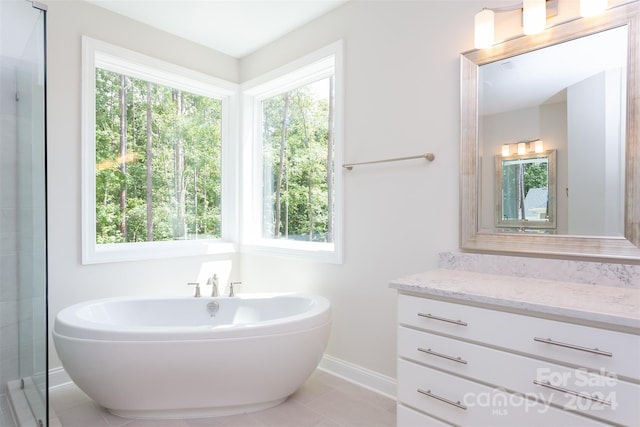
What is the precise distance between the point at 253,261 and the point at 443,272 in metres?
1.94

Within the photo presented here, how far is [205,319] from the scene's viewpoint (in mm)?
2715

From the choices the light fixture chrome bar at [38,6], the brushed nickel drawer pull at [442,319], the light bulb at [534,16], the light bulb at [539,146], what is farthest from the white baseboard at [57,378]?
the light bulb at [534,16]

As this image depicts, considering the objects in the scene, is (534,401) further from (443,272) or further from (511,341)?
(443,272)

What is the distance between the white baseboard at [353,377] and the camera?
235cm

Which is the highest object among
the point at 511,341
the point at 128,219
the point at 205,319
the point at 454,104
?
the point at 454,104

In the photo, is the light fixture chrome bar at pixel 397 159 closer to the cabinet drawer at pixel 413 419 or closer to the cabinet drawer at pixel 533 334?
the cabinet drawer at pixel 533 334

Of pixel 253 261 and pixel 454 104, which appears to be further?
pixel 253 261

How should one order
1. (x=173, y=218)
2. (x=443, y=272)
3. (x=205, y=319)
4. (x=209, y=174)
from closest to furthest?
(x=443, y=272) → (x=205, y=319) → (x=173, y=218) → (x=209, y=174)

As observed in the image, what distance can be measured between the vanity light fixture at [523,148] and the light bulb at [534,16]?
501mm

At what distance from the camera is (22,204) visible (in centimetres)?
200

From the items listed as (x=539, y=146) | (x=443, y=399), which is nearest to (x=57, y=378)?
(x=443, y=399)

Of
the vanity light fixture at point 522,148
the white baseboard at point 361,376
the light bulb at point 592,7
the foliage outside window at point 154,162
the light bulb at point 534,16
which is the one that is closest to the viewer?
the light bulb at point 592,7

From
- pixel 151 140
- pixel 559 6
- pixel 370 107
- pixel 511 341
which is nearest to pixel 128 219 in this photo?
pixel 151 140

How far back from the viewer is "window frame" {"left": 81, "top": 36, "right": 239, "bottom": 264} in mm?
2586
